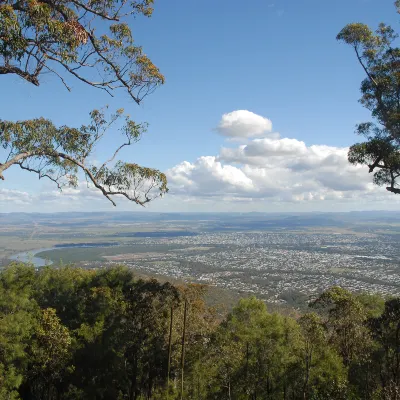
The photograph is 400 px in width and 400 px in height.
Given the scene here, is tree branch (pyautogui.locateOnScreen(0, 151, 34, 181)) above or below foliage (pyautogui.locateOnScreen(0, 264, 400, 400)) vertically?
above

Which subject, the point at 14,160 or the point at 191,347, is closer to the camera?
the point at 14,160

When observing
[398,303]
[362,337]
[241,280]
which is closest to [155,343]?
[362,337]

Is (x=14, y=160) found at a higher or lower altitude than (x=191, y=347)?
higher

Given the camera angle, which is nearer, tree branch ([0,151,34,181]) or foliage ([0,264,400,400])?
tree branch ([0,151,34,181])

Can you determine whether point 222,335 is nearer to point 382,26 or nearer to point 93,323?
point 93,323

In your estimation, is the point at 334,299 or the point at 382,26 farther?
the point at 334,299

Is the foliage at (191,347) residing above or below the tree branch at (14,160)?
below

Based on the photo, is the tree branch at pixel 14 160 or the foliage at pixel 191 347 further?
the foliage at pixel 191 347

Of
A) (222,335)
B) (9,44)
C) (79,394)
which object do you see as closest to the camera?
(9,44)
